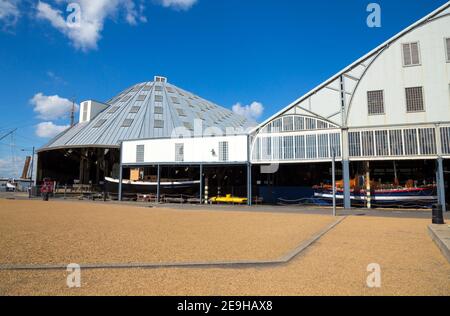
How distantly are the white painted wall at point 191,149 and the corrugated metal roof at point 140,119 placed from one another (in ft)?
24.9

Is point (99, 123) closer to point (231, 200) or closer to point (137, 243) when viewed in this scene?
point (231, 200)

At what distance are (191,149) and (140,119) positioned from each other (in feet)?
65.0

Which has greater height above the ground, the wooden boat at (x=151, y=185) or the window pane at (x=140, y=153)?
the window pane at (x=140, y=153)

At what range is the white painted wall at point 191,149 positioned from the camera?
2814cm

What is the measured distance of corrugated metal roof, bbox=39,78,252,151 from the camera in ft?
141

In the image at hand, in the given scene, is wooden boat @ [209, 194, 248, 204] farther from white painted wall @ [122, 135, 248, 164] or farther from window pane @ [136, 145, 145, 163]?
window pane @ [136, 145, 145, 163]

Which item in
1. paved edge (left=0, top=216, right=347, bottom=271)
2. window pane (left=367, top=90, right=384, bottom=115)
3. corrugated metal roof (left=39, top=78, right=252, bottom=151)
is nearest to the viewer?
paved edge (left=0, top=216, right=347, bottom=271)

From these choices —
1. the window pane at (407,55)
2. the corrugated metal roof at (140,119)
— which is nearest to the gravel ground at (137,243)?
the window pane at (407,55)

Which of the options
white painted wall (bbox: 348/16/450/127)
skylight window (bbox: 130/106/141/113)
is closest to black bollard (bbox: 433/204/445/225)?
white painted wall (bbox: 348/16/450/127)

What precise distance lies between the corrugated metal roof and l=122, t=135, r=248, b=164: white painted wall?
758 centimetres

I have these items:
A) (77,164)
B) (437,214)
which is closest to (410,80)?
(437,214)

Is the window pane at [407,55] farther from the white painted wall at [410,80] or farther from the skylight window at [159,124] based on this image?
the skylight window at [159,124]

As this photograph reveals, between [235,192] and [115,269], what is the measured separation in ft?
91.2
